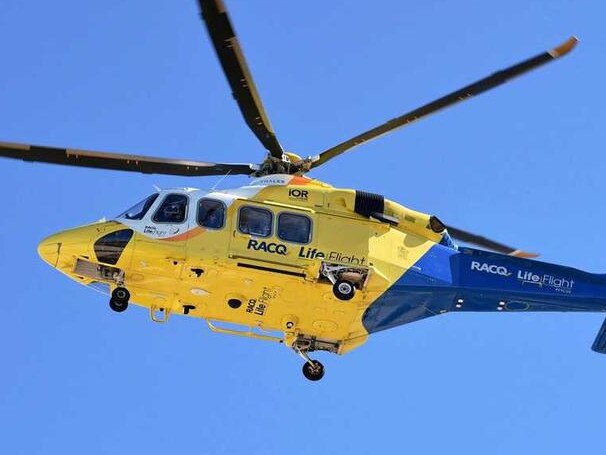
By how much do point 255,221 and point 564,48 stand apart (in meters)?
6.53

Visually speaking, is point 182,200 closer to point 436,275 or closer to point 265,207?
point 265,207

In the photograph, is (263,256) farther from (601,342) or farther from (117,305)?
(601,342)

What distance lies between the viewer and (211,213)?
2075 centimetres

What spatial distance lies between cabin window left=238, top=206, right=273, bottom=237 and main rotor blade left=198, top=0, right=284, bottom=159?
1456 millimetres

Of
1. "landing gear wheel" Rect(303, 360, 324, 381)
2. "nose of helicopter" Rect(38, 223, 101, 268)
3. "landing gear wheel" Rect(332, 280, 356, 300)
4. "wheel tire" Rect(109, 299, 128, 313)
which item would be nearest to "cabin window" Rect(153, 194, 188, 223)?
"nose of helicopter" Rect(38, 223, 101, 268)

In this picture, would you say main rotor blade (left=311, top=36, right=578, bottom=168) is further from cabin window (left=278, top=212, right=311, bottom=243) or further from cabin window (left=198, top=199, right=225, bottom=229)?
cabin window (left=198, top=199, right=225, bottom=229)

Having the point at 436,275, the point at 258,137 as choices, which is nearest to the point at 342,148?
the point at 258,137

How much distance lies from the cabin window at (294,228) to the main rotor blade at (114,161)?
67.0 inches

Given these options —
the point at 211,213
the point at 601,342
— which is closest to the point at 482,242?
the point at 601,342

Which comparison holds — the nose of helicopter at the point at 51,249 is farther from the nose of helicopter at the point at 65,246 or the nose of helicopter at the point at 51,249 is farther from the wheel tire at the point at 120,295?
the wheel tire at the point at 120,295

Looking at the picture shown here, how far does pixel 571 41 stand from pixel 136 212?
8.68 metres

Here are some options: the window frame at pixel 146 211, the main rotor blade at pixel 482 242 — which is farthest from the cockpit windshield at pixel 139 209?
the main rotor blade at pixel 482 242

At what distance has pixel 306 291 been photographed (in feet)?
68.2

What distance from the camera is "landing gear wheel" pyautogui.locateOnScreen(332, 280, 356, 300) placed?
67.5 ft
